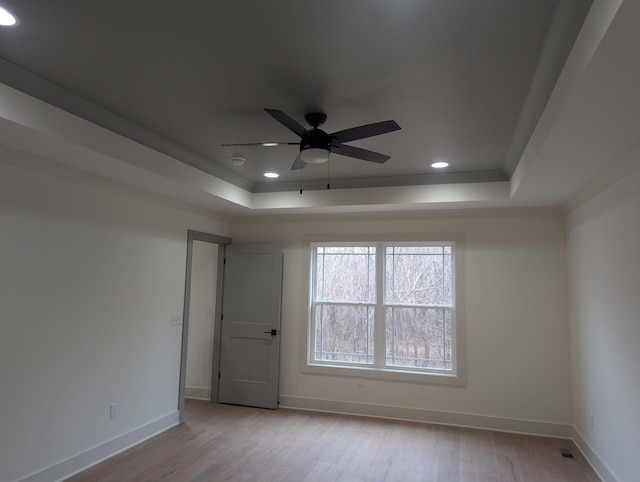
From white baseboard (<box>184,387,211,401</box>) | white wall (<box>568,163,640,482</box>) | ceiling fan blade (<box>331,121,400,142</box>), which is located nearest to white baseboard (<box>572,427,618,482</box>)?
white wall (<box>568,163,640,482</box>)

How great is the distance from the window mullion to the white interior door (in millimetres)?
1249

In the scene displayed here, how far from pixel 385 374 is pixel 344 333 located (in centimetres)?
72

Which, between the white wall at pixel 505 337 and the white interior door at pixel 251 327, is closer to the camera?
the white wall at pixel 505 337

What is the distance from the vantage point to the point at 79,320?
11.5ft

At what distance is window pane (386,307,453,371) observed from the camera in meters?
5.03

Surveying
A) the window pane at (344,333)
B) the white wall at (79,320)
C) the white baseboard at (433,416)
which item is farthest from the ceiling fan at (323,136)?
the white baseboard at (433,416)

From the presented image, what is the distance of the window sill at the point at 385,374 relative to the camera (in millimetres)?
4855

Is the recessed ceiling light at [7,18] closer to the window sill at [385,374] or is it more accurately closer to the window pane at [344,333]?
the window pane at [344,333]

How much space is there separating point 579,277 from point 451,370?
1.71m

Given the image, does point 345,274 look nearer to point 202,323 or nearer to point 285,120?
point 202,323

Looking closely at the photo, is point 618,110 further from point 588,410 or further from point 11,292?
point 11,292

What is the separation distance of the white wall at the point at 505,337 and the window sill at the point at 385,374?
63 millimetres

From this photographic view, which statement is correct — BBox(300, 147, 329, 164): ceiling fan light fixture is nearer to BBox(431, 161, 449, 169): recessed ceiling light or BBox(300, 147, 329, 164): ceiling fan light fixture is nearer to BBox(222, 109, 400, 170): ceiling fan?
BBox(222, 109, 400, 170): ceiling fan

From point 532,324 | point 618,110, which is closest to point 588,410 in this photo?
point 532,324
